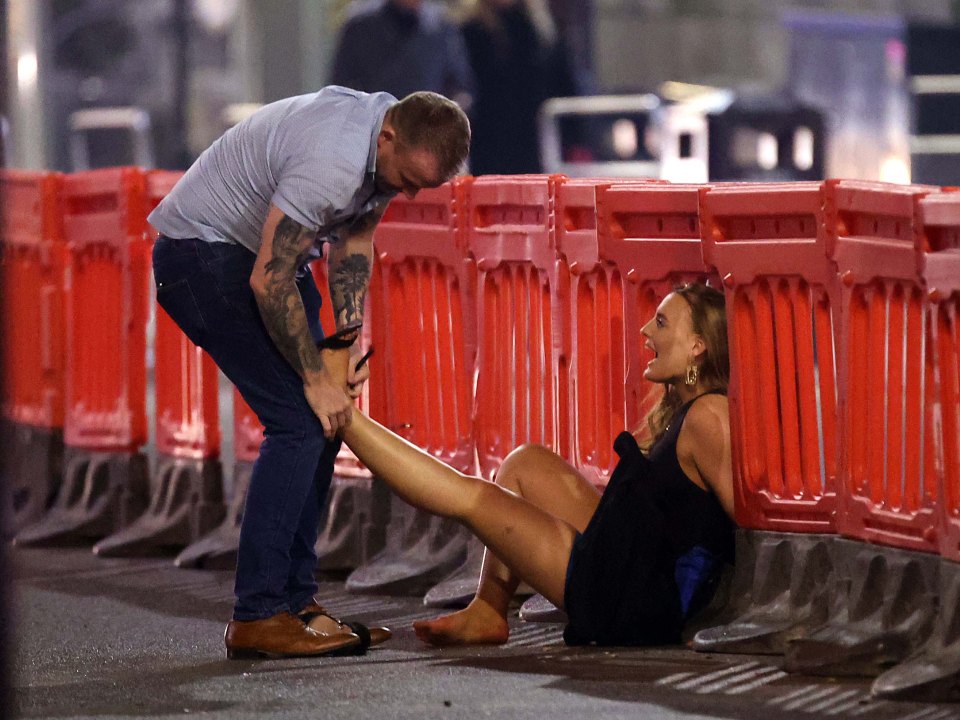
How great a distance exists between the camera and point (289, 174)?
5.77 m

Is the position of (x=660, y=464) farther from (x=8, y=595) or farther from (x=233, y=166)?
(x=8, y=595)

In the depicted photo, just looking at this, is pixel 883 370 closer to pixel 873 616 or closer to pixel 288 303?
pixel 873 616

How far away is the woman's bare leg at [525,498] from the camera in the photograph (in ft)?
20.8

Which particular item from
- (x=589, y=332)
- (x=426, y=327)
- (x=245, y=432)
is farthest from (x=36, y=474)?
(x=589, y=332)

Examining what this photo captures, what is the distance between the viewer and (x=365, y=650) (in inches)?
248

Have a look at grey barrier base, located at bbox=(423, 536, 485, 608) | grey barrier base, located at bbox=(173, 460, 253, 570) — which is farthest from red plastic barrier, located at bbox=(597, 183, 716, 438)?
grey barrier base, located at bbox=(173, 460, 253, 570)

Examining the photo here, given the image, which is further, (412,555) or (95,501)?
(95,501)

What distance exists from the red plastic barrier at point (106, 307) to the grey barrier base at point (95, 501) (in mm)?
77

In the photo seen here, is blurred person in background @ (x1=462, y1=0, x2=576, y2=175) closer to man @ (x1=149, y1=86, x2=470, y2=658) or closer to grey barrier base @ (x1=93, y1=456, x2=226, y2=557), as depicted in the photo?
grey barrier base @ (x1=93, y1=456, x2=226, y2=557)

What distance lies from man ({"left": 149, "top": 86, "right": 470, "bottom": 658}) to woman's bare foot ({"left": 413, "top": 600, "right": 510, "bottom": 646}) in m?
0.17

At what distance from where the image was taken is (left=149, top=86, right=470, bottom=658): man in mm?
5777

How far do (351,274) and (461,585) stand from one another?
1292mm

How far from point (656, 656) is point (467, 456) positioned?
1603mm

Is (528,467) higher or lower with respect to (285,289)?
lower
